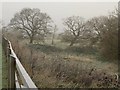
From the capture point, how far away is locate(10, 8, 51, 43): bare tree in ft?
161

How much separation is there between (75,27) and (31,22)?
8.87m

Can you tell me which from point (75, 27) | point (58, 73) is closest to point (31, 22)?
point (75, 27)

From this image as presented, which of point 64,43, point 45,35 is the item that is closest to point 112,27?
point 64,43

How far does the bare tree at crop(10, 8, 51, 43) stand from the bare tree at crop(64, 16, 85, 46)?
390cm

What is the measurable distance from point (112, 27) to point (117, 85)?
52.2 ft

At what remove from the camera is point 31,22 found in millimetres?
51469

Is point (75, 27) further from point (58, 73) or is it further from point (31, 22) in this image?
point (58, 73)

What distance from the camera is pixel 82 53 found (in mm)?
37344

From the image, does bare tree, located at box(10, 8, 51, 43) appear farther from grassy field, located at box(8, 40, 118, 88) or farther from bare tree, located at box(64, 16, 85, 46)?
grassy field, located at box(8, 40, 118, 88)

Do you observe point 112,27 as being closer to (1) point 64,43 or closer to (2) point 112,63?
(2) point 112,63

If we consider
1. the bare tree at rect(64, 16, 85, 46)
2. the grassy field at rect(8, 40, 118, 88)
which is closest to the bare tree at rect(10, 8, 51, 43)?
the bare tree at rect(64, 16, 85, 46)

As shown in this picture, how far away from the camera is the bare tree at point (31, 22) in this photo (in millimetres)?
49000

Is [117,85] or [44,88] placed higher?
[44,88]

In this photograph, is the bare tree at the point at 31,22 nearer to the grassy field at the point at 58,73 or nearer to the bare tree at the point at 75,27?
the bare tree at the point at 75,27
